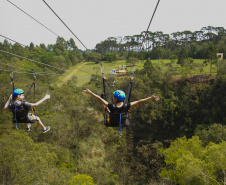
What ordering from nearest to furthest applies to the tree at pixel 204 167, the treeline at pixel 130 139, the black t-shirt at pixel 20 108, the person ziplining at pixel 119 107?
1. the person ziplining at pixel 119 107
2. the black t-shirt at pixel 20 108
3. the tree at pixel 204 167
4. the treeline at pixel 130 139

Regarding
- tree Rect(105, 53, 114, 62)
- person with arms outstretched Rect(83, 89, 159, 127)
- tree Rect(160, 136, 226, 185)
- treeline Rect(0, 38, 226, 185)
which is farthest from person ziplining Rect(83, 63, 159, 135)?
tree Rect(105, 53, 114, 62)

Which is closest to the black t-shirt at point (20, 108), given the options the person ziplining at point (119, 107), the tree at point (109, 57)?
the person ziplining at point (119, 107)

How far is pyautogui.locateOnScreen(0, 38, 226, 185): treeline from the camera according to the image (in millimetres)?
12633

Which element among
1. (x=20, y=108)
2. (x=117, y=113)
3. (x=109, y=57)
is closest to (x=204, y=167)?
(x=117, y=113)

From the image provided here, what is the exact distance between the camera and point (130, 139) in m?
28.5

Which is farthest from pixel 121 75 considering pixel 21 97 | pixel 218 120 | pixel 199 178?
pixel 21 97

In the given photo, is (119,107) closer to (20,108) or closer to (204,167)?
(20,108)

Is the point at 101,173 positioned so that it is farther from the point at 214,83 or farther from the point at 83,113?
the point at 214,83

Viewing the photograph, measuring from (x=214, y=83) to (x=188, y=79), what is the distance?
4.65 m

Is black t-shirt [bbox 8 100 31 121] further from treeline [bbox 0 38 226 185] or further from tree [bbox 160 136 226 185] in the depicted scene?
tree [bbox 160 136 226 185]

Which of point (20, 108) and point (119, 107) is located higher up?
point (119, 107)

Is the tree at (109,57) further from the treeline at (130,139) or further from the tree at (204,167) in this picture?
the tree at (204,167)

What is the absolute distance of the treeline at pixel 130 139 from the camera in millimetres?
12633

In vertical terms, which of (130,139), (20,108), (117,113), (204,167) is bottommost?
(130,139)
